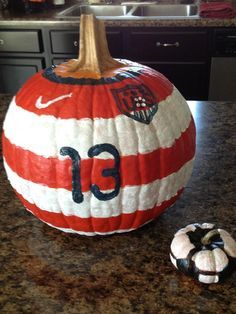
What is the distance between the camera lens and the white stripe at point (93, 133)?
0.56m

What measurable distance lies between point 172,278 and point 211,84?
1851mm

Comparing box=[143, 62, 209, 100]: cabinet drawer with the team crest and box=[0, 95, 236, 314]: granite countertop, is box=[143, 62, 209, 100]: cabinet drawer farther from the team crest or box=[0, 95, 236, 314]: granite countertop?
the team crest

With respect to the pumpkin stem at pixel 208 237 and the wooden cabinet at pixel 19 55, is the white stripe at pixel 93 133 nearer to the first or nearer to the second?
the pumpkin stem at pixel 208 237

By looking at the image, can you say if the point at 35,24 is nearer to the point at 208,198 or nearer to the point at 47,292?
the point at 208,198

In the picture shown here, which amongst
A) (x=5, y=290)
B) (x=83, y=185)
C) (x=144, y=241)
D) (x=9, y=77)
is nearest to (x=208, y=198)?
(x=144, y=241)

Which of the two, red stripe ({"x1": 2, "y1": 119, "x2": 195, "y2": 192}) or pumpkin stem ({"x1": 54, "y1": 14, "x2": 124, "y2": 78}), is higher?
pumpkin stem ({"x1": 54, "y1": 14, "x2": 124, "y2": 78})

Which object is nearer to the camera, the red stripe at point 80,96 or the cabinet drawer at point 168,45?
the red stripe at point 80,96

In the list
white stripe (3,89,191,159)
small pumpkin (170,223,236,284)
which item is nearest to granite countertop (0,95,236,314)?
small pumpkin (170,223,236,284)

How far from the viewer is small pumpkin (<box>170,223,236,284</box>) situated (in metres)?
0.54

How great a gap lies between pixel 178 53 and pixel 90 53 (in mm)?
1710

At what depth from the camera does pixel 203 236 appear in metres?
0.57

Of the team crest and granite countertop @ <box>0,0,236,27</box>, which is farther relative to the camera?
granite countertop @ <box>0,0,236,27</box>

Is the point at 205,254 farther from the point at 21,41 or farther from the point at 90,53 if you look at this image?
the point at 21,41

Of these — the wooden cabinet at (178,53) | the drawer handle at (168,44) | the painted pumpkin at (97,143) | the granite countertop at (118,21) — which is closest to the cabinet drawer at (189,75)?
the wooden cabinet at (178,53)
